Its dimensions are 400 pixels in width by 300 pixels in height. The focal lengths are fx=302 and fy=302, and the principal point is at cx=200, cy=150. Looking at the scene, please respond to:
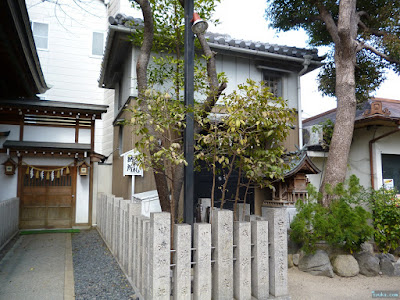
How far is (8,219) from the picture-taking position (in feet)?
30.2

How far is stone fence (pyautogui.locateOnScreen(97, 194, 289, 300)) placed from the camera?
412cm

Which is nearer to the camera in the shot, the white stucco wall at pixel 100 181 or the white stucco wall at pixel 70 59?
the white stucco wall at pixel 100 181

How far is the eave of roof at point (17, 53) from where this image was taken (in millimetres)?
5377

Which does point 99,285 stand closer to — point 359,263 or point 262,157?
point 262,157

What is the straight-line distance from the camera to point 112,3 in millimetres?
19484

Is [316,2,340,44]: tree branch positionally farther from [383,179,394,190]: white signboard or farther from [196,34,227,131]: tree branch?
[383,179,394,190]: white signboard

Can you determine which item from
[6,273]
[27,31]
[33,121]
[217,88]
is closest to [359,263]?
[217,88]

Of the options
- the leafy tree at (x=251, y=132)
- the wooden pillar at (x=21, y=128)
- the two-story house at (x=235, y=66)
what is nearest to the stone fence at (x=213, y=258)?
the leafy tree at (x=251, y=132)

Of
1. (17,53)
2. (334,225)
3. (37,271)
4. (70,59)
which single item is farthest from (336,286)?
(70,59)

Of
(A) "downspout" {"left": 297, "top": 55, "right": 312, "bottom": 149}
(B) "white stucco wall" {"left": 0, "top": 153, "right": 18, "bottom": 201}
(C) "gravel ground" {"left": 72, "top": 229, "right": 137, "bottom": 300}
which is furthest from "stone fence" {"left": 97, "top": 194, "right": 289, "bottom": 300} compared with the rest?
(B) "white stucco wall" {"left": 0, "top": 153, "right": 18, "bottom": 201}

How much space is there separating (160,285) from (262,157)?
266cm

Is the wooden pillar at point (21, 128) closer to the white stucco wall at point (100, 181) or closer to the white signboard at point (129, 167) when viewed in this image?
the white stucco wall at point (100, 181)

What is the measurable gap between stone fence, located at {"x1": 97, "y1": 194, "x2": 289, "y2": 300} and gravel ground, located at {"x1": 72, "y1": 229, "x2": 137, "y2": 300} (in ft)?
1.06

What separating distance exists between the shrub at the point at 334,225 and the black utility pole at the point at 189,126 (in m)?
3.49
